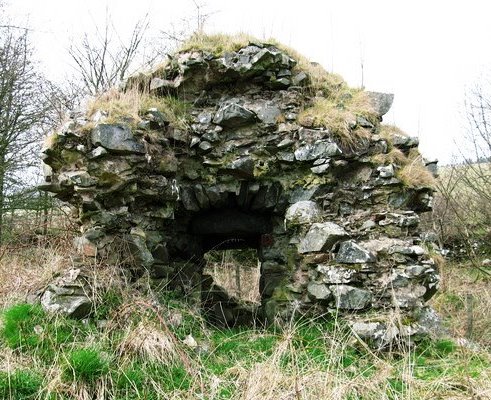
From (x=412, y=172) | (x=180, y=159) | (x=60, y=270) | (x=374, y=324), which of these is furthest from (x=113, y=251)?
(x=412, y=172)

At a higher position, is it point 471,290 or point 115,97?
point 115,97

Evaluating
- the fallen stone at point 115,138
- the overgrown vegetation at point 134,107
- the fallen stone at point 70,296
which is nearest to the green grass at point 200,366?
the fallen stone at point 70,296

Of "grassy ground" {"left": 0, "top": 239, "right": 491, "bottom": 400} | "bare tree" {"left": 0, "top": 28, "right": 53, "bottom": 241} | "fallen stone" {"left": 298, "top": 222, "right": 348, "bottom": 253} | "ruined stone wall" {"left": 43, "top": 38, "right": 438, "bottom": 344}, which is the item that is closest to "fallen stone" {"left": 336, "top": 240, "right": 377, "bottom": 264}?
"ruined stone wall" {"left": 43, "top": 38, "right": 438, "bottom": 344}

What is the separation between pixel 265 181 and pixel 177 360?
266 centimetres

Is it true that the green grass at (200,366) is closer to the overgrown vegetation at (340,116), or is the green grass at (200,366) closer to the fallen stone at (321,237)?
the fallen stone at (321,237)

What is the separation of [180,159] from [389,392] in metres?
3.66

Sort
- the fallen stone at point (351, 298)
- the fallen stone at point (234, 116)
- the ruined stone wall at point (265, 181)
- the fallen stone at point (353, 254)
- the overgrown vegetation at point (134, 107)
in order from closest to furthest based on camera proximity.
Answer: the fallen stone at point (351, 298), the fallen stone at point (353, 254), the ruined stone wall at point (265, 181), the overgrown vegetation at point (134, 107), the fallen stone at point (234, 116)

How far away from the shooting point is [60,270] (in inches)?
183

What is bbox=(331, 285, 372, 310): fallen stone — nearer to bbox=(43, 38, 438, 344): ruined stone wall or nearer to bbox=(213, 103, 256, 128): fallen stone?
bbox=(43, 38, 438, 344): ruined stone wall

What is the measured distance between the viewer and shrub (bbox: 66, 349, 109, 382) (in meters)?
3.25

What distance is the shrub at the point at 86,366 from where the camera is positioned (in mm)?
3252

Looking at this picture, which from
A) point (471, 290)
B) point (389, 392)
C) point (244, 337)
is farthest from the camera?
point (471, 290)

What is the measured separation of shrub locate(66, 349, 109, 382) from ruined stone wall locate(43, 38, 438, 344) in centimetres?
164

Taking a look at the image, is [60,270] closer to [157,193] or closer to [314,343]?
[157,193]
